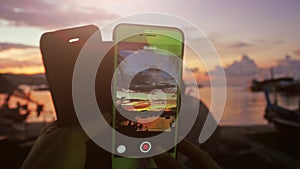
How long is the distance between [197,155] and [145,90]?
141 millimetres

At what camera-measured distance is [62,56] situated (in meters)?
0.54

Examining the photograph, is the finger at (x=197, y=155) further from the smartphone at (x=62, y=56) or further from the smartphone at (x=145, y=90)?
the smartphone at (x=62, y=56)

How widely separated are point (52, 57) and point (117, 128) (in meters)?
0.15

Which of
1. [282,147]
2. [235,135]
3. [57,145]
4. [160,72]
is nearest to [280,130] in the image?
[282,147]

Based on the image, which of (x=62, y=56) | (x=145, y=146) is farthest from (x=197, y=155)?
(x=62, y=56)

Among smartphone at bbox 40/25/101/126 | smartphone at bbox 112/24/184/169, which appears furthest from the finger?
smartphone at bbox 40/25/101/126

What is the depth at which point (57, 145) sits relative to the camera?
47 centimetres

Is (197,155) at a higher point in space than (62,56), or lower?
lower

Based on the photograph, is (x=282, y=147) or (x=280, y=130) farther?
(x=280, y=130)

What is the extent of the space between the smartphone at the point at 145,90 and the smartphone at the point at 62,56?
2.6 inches

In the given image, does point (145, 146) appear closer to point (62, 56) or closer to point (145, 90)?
point (145, 90)

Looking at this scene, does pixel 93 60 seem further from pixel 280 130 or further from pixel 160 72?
pixel 280 130

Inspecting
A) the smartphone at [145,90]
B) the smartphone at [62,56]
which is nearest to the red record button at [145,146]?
the smartphone at [145,90]

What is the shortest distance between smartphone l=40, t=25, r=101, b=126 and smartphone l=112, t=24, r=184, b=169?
7 cm
